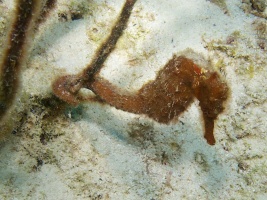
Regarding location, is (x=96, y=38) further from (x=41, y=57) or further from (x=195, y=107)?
(x=195, y=107)

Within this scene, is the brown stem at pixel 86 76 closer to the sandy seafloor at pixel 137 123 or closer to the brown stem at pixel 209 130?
the sandy seafloor at pixel 137 123

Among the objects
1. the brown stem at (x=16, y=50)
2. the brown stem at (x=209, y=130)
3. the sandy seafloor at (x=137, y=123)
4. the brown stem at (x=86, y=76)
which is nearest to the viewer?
the brown stem at (x=16, y=50)

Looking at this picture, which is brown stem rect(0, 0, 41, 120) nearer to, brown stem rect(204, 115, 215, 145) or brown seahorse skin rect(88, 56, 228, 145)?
brown seahorse skin rect(88, 56, 228, 145)

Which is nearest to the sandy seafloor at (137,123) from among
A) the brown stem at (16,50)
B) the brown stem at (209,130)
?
the brown stem at (209,130)

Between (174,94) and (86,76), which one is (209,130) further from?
(86,76)

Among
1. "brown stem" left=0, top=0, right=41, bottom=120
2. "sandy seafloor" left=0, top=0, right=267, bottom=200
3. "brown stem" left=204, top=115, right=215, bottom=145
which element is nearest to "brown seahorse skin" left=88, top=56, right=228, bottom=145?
"brown stem" left=204, top=115, right=215, bottom=145

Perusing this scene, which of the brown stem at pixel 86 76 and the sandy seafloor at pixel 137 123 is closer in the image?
the brown stem at pixel 86 76

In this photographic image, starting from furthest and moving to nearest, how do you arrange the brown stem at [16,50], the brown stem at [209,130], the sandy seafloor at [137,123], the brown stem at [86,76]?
the brown stem at [209,130]
the sandy seafloor at [137,123]
the brown stem at [86,76]
the brown stem at [16,50]
